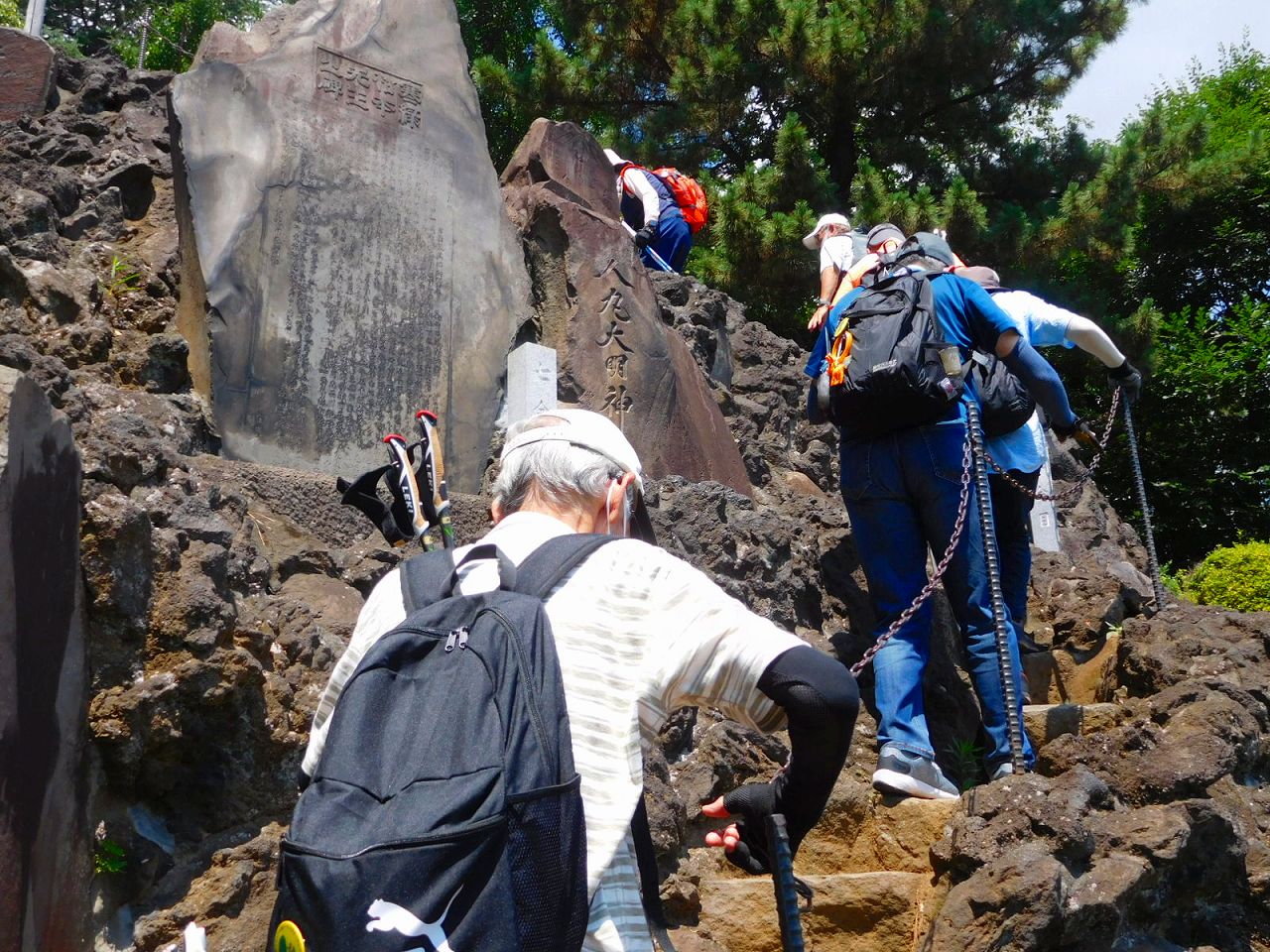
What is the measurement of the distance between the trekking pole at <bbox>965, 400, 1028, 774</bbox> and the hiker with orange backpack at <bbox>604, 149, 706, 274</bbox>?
4.02 metres

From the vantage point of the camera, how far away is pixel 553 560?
1.95 m

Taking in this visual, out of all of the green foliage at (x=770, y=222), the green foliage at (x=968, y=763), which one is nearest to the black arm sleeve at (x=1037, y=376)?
the green foliage at (x=968, y=763)

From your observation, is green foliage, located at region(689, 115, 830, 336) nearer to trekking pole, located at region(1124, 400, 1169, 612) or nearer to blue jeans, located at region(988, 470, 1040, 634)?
trekking pole, located at region(1124, 400, 1169, 612)

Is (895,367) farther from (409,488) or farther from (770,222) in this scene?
(770,222)

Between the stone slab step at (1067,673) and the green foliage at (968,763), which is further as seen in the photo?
the stone slab step at (1067,673)

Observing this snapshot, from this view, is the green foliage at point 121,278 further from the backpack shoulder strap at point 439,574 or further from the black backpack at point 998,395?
the backpack shoulder strap at point 439,574

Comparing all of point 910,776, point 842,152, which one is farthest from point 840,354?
point 842,152

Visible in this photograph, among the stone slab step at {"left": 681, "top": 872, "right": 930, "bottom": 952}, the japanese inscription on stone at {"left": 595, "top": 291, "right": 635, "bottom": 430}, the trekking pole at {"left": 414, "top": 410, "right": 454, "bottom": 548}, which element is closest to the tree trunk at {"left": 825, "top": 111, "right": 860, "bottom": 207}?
the japanese inscription on stone at {"left": 595, "top": 291, "right": 635, "bottom": 430}

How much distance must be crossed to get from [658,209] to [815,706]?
6.63m

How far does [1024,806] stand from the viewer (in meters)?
3.53

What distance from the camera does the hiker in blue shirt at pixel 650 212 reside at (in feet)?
26.7

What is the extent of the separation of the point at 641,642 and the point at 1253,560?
834cm

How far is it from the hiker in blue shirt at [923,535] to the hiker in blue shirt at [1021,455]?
8.2 inches

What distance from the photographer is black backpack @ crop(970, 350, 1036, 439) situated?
4.80 m
